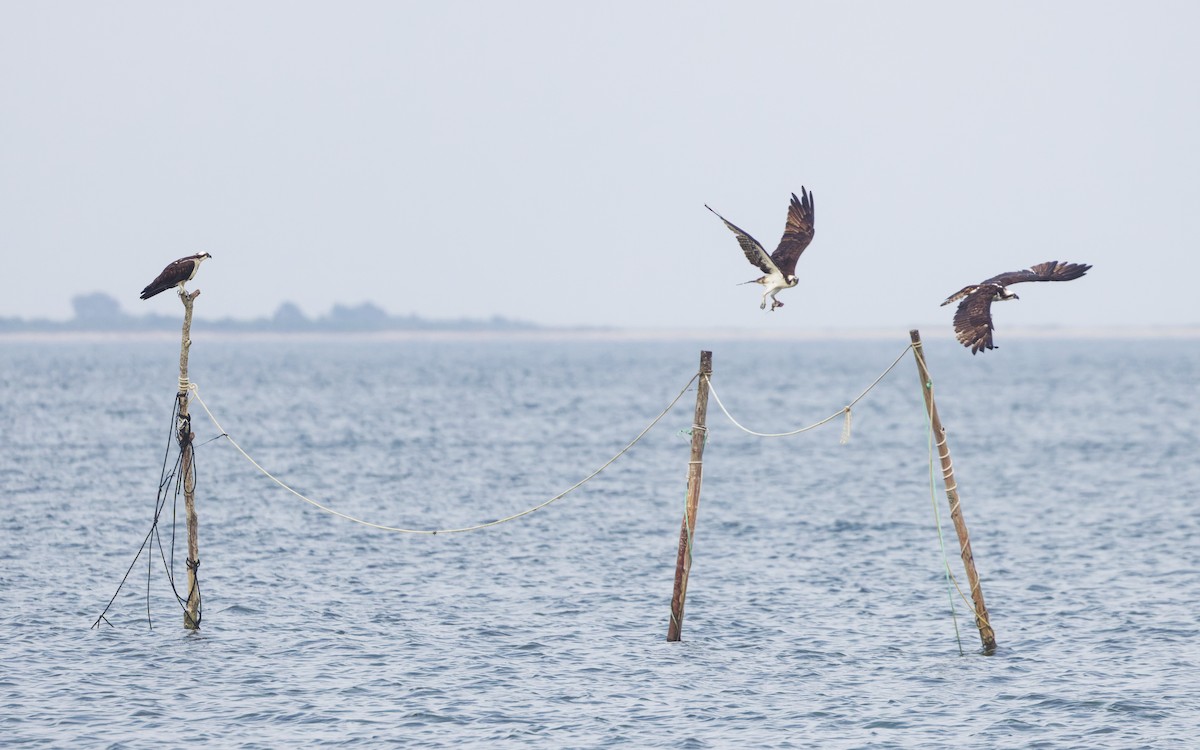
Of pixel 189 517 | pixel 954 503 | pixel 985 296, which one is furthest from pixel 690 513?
pixel 189 517

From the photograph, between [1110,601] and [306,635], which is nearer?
[306,635]

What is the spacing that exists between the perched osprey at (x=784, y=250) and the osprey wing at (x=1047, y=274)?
259cm

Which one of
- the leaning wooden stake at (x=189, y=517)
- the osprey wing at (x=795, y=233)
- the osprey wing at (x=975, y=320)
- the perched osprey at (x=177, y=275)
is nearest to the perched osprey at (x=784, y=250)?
the osprey wing at (x=795, y=233)

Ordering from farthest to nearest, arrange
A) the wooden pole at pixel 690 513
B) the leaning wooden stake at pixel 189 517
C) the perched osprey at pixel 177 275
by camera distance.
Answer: the leaning wooden stake at pixel 189 517, the wooden pole at pixel 690 513, the perched osprey at pixel 177 275

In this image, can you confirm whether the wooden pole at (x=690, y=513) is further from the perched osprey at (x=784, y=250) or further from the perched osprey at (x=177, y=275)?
the perched osprey at (x=177, y=275)

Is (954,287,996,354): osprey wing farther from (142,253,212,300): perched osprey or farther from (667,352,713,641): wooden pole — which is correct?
(142,253,212,300): perched osprey

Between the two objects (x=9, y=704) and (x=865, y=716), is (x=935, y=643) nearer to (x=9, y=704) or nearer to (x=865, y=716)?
(x=865, y=716)

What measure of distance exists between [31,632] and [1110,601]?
719 inches

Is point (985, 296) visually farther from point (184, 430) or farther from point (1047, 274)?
point (184, 430)

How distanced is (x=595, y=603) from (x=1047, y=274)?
10603 mm

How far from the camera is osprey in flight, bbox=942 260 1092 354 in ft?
53.0

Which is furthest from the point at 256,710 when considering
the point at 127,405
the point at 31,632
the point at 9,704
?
the point at 127,405

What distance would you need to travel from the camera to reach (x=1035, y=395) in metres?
101

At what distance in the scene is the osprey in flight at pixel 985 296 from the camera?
16156 millimetres
